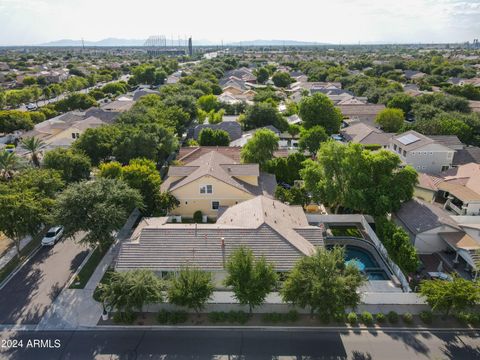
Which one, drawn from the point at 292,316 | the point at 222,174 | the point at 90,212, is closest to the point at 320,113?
the point at 222,174

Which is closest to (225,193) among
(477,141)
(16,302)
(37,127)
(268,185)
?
(268,185)

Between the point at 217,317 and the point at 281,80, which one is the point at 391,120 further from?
the point at 281,80

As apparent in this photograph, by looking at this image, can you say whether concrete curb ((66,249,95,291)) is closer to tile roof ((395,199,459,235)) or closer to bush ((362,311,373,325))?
bush ((362,311,373,325))

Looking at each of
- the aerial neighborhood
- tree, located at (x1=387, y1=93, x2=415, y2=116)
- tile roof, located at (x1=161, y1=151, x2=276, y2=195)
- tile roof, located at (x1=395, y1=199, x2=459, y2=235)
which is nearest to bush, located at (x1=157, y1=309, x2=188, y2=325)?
the aerial neighborhood

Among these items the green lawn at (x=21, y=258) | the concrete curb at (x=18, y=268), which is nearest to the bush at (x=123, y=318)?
→ the concrete curb at (x=18, y=268)

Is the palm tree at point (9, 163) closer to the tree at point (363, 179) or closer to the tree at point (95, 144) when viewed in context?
the tree at point (95, 144)

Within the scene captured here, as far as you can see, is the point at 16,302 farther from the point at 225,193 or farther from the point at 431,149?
the point at 431,149
